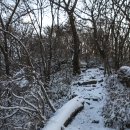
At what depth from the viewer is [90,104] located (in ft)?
42.7

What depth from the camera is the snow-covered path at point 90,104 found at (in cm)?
1048

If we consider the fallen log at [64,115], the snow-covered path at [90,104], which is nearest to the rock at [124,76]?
the snow-covered path at [90,104]

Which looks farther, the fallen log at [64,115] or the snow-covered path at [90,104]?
the snow-covered path at [90,104]

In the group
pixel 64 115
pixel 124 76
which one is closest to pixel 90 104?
pixel 124 76

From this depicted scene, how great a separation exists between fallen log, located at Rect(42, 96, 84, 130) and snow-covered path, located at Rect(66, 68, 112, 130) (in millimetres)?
217

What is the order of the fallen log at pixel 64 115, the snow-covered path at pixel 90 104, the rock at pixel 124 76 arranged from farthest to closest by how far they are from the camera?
1. the rock at pixel 124 76
2. the snow-covered path at pixel 90 104
3. the fallen log at pixel 64 115

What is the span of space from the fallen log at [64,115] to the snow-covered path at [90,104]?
0.22m

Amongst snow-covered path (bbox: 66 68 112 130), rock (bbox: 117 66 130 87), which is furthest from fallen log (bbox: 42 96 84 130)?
rock (bbox: 117 66 130 87)

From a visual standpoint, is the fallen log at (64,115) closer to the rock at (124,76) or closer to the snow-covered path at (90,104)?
the snow-covered path at (90,104)

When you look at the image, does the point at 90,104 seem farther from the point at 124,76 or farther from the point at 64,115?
the point at 64,115

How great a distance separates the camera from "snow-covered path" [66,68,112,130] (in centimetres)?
1048

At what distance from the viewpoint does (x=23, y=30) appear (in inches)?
1180

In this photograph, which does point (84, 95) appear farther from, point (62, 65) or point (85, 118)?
point (62, 65)

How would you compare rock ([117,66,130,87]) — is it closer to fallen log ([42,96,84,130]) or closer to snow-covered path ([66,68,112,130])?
snow-covered path ([66,68,112,130])
